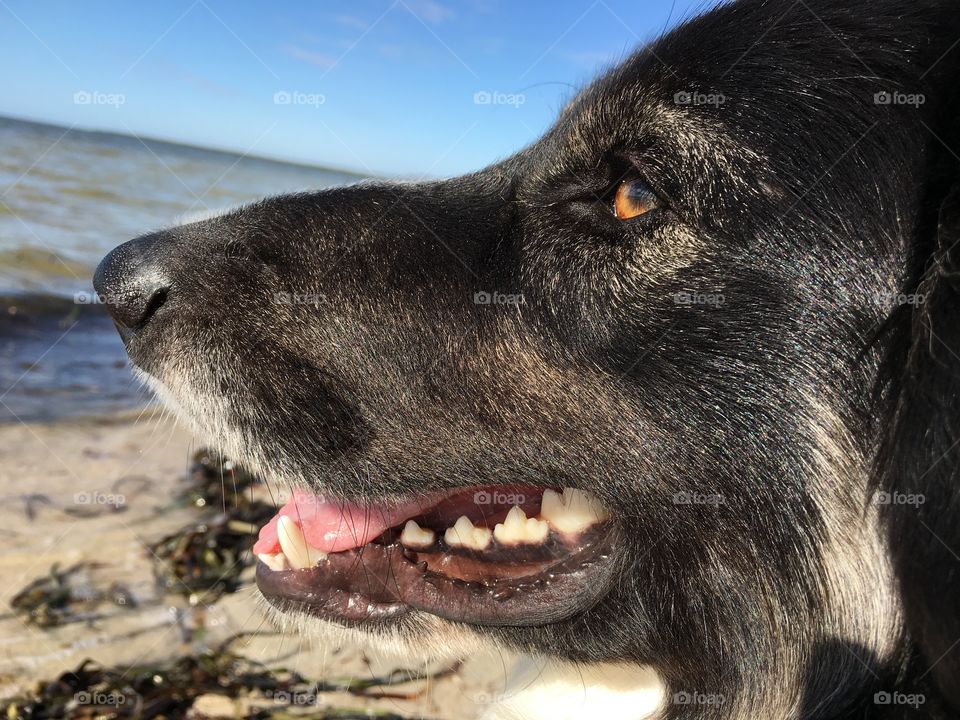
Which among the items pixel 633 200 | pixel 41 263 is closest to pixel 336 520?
pixel 633 200

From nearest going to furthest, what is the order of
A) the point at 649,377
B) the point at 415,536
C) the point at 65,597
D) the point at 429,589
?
the point at 649,377
the point at 429,589
the point at 415,536
the point at 65,597

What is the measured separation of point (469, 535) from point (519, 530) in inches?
6.5

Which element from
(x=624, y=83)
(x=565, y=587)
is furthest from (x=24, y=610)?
(x=624, y=83)

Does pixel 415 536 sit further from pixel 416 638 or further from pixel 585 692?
pixel 585 692

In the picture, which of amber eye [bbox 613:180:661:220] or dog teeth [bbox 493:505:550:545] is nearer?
amber eye [bbox 613:180:661:220]

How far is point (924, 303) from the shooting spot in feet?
6.90

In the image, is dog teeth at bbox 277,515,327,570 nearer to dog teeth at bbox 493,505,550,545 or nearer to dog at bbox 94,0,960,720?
dog at bbox 94,0,960,720

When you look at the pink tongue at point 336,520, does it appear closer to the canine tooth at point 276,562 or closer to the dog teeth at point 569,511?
the canine tooth at point 276,562

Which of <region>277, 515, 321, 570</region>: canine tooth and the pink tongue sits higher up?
the pink tongue

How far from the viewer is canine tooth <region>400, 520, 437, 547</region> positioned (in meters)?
2.76

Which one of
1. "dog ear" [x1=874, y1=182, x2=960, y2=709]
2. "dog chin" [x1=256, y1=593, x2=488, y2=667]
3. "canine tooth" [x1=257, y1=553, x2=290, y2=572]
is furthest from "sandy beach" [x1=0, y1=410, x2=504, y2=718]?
"dog ear" [x1=874, y1=182, x2=960, y2=709]

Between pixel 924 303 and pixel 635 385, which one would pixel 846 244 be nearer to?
pixel 924 303

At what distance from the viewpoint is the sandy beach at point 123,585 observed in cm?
410

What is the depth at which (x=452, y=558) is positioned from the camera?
8.86ft
